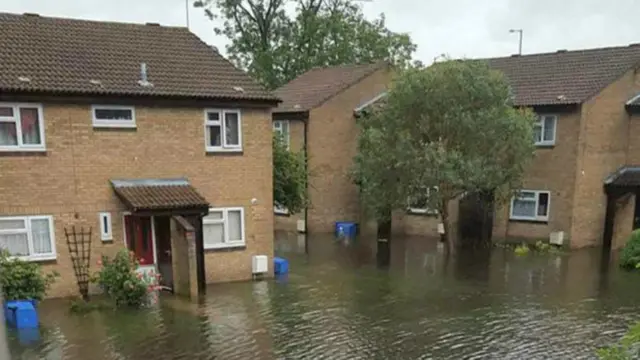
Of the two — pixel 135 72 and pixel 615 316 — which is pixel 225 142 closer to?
pixel 135 72

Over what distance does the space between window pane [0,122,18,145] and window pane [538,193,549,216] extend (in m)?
18.4

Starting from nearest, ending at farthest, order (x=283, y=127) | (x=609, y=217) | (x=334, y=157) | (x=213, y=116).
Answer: (x=213, y=116), (x=609, y=217), (x=334, y=157), (x=283, y=127)

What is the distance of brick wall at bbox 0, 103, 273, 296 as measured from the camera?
13461 millimetres

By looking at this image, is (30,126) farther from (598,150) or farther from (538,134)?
(598,150)

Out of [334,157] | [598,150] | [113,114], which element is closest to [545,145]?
[598,150]

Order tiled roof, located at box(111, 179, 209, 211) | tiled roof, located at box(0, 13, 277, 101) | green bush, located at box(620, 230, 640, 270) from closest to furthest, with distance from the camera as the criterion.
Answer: tiled roof, located at box(0, 13, 277, 101)
tiled roof, located at box(111, 179, 209, 211)
green bush, located at box(620, 230, 640, 270)

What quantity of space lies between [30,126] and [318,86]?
15376mm

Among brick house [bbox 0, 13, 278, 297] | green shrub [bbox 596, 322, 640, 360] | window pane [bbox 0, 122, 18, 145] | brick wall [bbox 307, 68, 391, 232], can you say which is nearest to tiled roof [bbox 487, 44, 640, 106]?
brick wall [bbox 307, 68, 391, 232]

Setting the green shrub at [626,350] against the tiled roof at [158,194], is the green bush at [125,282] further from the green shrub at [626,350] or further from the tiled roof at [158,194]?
the green shrub at [626,350]

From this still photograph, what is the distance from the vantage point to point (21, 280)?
11.8 m

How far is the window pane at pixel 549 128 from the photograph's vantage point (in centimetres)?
2180

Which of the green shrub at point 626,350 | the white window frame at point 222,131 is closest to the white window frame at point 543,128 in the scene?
the white window frame at point 222,131

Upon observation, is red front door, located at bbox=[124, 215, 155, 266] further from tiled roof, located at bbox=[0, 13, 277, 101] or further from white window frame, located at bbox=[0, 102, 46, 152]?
tiled roof, located at bbox=[0, 13, 277, 101]

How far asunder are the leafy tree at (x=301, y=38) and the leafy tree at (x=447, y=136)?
17121 millimetres
